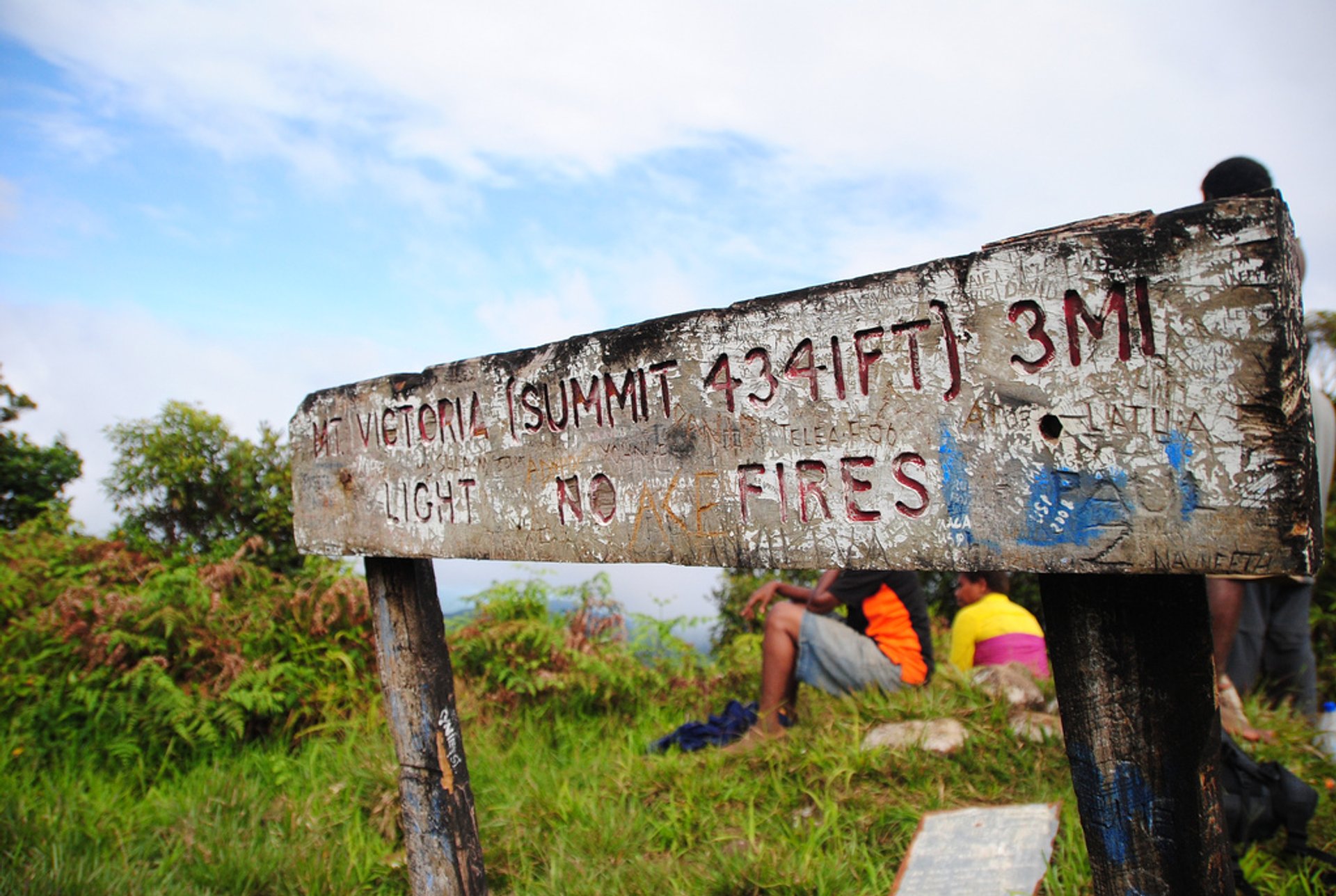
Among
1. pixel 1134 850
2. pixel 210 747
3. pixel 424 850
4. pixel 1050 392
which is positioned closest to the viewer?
pixel 1050 392

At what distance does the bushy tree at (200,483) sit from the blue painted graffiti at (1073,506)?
5.41 m

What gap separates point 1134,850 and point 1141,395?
25.1 inches

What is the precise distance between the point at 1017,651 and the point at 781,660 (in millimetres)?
→ 1013

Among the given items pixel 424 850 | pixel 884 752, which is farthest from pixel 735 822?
pixel 424 850

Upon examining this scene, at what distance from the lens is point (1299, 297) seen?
89cm

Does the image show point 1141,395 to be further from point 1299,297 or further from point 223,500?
point 223,500

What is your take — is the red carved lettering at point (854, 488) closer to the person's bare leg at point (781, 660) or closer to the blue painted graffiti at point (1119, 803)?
the blue painted graffiti at point (1119, 803)

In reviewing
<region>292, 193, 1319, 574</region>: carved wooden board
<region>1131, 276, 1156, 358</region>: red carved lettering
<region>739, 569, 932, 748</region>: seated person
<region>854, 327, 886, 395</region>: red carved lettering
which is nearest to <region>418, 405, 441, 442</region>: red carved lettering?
<region>292, 193, 1319, 574</region>: carved wooden board

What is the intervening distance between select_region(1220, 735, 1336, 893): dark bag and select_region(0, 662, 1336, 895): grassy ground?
0.05 metres

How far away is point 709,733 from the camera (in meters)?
3.30

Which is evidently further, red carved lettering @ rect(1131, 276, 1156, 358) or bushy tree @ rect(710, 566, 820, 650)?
bushy tree @ rect(710, 566, 820, 650)

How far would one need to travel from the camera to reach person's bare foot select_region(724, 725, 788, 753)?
2.87 metres

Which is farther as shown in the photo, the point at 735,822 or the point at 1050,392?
the point at 735,822

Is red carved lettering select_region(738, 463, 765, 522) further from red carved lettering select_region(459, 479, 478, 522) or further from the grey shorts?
the grey shorts
